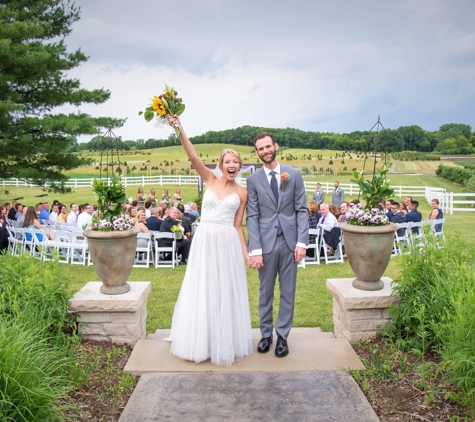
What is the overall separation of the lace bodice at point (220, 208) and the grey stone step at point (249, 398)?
4.39ft

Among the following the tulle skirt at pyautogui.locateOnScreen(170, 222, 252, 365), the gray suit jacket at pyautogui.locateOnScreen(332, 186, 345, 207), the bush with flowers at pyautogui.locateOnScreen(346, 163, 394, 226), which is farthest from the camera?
the gray suit jacket at pyautogui.locateOnScreen(332, 186, 345, 207)

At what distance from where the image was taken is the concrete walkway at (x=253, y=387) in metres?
Result: 3.07

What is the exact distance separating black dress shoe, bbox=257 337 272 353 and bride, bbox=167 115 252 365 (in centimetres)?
11

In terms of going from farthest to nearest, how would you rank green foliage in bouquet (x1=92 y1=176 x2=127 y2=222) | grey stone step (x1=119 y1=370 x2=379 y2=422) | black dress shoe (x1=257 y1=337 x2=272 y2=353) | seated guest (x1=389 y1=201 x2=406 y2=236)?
seated guest (x1=389 y1=201 x2=406 y2=236)
green foliage in bouquet (x1=92 y1=176 x2=127 y2=222)
black dress shoe (x1=257 y1=337 x2=272 y2=353)
grey stone step (x1=119 y1=370 x2=379 y2=422)

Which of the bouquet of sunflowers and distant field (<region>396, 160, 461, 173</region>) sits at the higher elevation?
the bouquet of sunflowers

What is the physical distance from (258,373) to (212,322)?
587 millimetres

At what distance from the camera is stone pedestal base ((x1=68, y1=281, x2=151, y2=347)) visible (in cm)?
429

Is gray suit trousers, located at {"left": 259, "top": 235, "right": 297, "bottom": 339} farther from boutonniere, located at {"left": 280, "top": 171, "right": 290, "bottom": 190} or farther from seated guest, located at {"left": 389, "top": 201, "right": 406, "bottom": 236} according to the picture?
seated guest, located at {"left": 389, "top": 201, "right": 406, "bottom": 236}

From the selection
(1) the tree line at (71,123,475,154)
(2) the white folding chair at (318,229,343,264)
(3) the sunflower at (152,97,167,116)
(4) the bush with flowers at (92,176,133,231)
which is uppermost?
(1) the tree line at (71,123,475,154)

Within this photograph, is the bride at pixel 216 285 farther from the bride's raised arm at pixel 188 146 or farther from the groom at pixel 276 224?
the groom at pixel 276 224

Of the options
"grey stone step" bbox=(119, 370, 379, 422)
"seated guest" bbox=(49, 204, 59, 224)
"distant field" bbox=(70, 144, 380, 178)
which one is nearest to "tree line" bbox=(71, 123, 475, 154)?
"distant field" bbox=(70, 144, 380, 178)

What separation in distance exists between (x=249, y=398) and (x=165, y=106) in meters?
2.58

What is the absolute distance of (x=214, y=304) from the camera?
3947 mm

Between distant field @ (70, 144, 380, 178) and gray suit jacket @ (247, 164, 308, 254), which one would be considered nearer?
gray suit jacket @ (247, 164, 308, 254)
